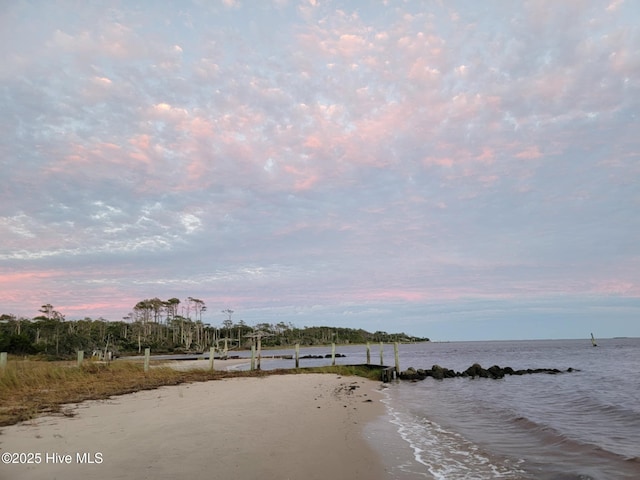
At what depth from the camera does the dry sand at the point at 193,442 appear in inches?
269

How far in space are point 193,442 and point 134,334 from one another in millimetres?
108040

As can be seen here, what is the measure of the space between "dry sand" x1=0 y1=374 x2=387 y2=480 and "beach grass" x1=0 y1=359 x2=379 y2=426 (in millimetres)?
911

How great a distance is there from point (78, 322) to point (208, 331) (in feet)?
152

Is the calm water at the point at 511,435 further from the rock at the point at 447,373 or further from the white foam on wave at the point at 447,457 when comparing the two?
the rock at the point at 447,373

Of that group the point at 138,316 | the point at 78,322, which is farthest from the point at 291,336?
the point at 78,322

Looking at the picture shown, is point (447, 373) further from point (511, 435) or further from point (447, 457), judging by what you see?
point (447, 457)

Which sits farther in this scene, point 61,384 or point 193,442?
point 61,384

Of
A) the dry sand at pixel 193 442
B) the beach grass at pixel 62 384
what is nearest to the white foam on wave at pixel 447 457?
the dry sand at pixel 193 442

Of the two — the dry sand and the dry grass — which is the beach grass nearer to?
the dry grass

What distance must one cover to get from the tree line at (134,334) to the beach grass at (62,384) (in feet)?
95.3

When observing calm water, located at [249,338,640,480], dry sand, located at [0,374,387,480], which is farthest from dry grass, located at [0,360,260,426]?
calm water, located at [249,338,640,480]

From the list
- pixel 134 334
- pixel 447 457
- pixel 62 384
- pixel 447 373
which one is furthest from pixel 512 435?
pixel 134 334

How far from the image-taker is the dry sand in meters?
6.82

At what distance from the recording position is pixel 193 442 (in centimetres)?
861
